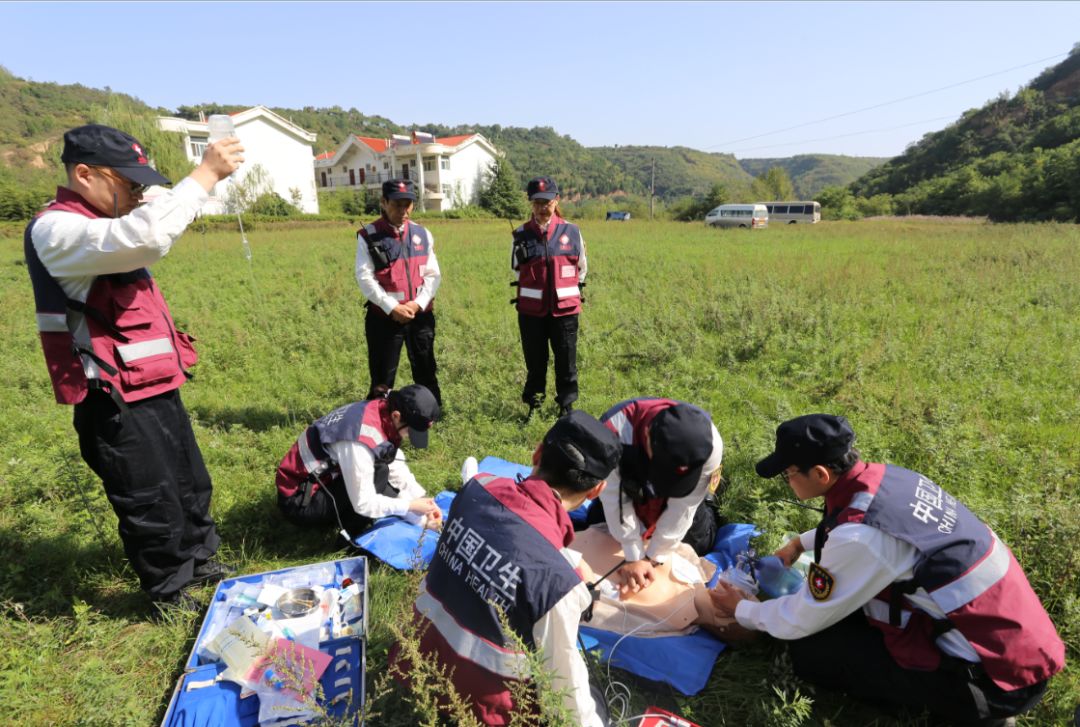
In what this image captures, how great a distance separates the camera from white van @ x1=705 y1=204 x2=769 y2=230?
29866 millimetres

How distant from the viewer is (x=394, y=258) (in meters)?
4.74

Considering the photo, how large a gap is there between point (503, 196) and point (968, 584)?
44012mm

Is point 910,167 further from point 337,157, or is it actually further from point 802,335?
point 802,335

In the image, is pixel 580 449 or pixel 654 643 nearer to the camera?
pixel 580 449

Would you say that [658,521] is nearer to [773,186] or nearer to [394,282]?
[394,282]

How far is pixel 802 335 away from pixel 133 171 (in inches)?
266

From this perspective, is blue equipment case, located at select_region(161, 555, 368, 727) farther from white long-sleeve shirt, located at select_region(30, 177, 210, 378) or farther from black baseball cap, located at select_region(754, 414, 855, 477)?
black baseball cap, located at select_region(754, 414, 855, 477)

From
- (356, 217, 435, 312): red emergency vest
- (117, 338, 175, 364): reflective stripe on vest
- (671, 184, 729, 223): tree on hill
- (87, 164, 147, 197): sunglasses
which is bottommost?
(117, 338, 175, 364): reflective stripe on vest

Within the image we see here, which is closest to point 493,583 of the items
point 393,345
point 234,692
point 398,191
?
point 234,692

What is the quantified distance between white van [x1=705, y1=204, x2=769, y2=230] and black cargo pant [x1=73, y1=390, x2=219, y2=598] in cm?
3016

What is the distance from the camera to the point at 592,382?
6.10 meters

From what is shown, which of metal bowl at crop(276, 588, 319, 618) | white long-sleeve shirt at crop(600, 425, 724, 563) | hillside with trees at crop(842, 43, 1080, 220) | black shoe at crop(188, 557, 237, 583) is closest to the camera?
metal bowl at crop(276, 588, 319, 618)

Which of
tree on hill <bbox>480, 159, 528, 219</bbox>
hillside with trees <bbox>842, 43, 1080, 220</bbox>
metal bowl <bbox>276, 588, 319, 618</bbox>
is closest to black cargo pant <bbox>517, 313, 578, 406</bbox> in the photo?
metal bowl <bbox>276, 588, 319, 618</bbox>

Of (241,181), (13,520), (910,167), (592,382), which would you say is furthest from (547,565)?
(910,167)
